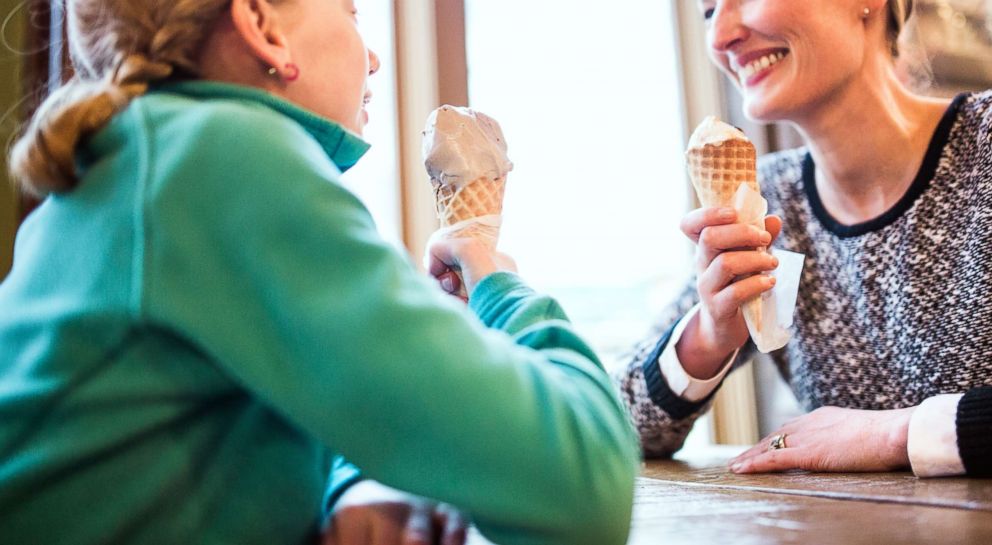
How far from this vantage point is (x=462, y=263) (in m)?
0.76

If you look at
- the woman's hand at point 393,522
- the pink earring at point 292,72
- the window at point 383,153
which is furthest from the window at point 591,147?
the woman's hand at point 393,522

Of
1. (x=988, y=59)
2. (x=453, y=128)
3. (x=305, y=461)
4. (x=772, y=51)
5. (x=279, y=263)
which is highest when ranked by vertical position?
(x=988, y=59)

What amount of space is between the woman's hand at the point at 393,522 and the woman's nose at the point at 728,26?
1.24m

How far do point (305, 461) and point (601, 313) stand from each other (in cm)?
238

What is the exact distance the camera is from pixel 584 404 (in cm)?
54

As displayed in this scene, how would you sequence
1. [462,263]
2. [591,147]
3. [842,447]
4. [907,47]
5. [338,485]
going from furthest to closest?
[591,147] < [907,47] < [842,447] < [462,263] < [338,485]

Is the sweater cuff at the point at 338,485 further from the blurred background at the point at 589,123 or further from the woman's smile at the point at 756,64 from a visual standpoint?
the blurred background at the point at 589,123

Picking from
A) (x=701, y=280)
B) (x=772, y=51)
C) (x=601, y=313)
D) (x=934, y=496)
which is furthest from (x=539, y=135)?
(x=934, y=496)

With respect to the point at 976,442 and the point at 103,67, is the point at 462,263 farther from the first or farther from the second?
the point at 976,442

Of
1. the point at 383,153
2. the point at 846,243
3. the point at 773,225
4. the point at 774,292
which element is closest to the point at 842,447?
the point at 774,292

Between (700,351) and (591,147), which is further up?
(591,147)

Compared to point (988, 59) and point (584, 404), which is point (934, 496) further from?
point (988, 59)

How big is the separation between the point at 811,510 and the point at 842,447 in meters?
0.43

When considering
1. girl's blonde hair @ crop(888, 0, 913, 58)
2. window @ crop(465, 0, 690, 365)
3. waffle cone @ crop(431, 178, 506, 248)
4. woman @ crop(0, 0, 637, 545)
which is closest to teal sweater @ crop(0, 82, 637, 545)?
woman @ crop(0, 0, 637, 545)
